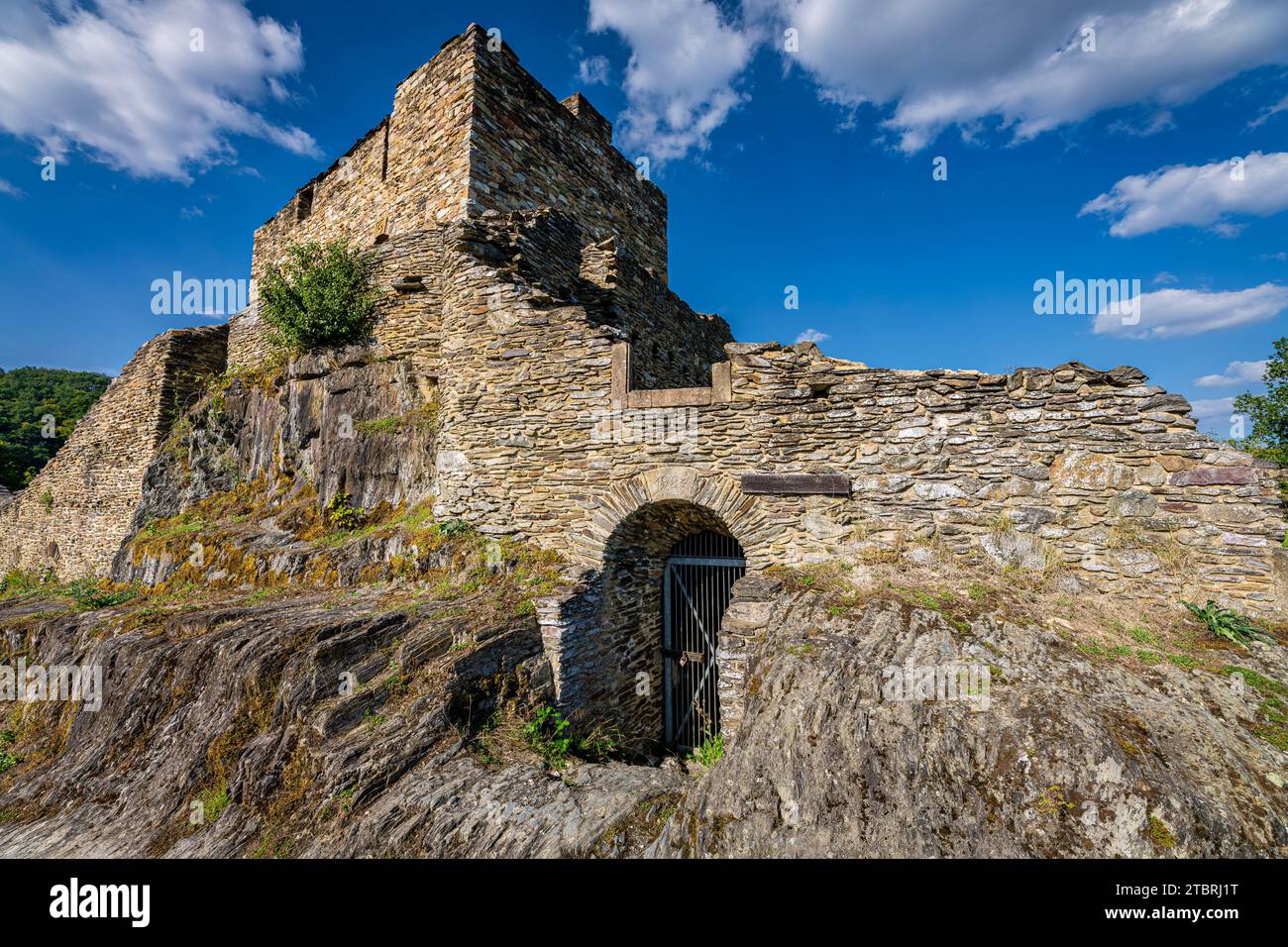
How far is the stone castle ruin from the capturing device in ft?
20.7

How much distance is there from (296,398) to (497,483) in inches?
241

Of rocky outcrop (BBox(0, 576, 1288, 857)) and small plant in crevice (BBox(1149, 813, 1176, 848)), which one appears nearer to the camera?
small plant in crevice (BBox(1149, 813, 1176, 848))

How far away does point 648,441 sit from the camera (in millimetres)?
8156

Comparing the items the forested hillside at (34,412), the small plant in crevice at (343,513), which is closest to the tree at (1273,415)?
the small plant in crevice at (343,513)

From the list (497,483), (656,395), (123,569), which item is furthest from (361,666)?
(123,569)

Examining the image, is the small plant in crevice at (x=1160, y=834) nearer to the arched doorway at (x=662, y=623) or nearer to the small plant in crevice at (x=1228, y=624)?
the small plant in crevice at (x=1228, y=624)

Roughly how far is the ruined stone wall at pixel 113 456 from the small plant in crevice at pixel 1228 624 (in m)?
23.0

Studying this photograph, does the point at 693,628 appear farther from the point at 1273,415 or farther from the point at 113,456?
the point at 1273,415

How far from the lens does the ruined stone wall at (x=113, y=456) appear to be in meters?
17.1

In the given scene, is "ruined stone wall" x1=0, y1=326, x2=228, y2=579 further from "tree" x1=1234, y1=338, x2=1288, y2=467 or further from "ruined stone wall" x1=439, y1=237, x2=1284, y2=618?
"tree" x1=1234, y1=338, x2=1288, y2=467

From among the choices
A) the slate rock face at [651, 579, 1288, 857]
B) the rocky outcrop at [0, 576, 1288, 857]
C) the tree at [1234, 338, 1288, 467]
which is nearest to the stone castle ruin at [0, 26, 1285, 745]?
the rocky outcrop at [0, 576, 1288, 857]

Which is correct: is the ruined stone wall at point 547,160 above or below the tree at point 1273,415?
above

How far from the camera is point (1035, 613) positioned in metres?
5.90

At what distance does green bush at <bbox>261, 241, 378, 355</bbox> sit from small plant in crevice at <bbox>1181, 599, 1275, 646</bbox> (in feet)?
48.3
